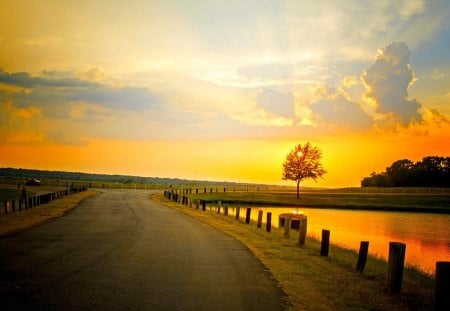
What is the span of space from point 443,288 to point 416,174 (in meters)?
116

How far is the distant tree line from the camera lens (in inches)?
4402

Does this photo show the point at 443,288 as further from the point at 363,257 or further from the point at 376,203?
the point at 376,203

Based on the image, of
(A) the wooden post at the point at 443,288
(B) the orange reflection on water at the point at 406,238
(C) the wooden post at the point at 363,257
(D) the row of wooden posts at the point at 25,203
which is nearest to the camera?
(A) the wooden post at the point at 443,288

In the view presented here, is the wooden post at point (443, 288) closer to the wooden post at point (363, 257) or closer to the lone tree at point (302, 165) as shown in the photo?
the wooden post at point (363, 257)

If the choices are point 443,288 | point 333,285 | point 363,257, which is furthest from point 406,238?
point 443,288

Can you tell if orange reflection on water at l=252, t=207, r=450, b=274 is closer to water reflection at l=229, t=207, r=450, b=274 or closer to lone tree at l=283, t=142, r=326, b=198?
water reflection at l=229, t=207, r=450, b=274

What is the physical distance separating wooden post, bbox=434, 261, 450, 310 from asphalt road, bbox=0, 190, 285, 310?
10.6 ft

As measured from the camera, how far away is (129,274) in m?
10.8

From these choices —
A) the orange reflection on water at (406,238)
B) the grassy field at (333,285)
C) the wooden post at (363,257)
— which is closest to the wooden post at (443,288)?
the grassy field at (333,285)

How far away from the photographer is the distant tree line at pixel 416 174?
11181 centimetres

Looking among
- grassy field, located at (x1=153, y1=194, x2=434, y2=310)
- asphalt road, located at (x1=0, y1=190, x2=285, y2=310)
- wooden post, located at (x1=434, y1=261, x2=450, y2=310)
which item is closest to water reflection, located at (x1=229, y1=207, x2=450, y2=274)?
grassy field, located at (x1=153, y1=194, x2=434, y2=310)

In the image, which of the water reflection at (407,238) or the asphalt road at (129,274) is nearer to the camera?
the asphalt road at (129,274)

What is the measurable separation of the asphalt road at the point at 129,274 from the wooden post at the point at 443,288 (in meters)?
3.23

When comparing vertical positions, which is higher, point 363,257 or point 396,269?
point 396,269
